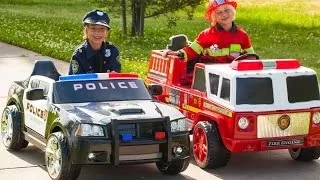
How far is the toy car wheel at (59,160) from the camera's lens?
7.34 m

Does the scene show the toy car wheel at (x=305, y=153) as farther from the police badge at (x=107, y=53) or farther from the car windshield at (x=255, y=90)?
the police badge at (x=107, y=53)

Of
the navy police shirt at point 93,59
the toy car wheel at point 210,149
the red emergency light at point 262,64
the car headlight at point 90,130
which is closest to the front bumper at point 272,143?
the toy car wheel at point 210,149

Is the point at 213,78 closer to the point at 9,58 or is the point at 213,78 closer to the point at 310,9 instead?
the point at 9,58

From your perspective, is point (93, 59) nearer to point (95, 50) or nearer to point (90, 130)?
point (95, 50)

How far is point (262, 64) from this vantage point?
26.8 feet

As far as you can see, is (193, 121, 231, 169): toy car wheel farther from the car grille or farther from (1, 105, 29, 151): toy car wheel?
(1, 105, 29, 151): toy car wheel

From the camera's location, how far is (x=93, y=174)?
796cm

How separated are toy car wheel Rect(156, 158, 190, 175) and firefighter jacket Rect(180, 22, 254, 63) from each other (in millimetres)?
1744

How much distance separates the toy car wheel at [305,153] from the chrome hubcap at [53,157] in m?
2.60

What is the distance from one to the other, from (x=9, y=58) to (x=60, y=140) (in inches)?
372

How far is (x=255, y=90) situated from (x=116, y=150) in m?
1.65

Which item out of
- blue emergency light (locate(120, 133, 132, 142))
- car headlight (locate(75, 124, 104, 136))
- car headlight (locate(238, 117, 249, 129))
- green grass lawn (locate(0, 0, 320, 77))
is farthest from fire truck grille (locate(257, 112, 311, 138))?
green grass lawn (locate(0, 0, 320, 77))

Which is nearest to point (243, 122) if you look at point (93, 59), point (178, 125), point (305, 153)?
point (178, 125)

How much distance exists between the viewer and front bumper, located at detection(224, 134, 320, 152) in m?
7.86
